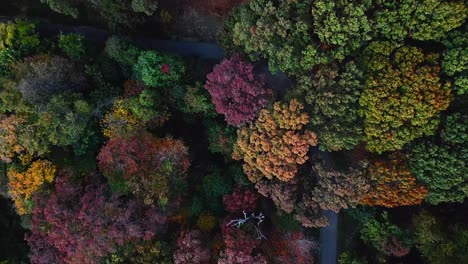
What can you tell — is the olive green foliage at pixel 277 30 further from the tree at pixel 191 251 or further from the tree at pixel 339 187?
the tree at pixel 191 251

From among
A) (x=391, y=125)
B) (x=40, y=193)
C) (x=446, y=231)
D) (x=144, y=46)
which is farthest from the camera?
(x=144, y=46)

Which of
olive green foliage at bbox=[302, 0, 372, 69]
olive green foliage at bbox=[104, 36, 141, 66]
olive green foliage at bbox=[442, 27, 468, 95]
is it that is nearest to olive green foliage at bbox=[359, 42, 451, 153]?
olive green foliage at bbox=[442, 27, 468, 95]

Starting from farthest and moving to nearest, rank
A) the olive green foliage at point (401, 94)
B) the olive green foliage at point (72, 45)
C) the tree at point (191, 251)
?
the olive green foliage at point (72, 45) → the tree at point (191, 251) → the olive green foliage at point (401, 94)

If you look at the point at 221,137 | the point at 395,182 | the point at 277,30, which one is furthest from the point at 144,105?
the point at 395,182

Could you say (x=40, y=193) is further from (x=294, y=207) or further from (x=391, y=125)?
(x=391, y=125)

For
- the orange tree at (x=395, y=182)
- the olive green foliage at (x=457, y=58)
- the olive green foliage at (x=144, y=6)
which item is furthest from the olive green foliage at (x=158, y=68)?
the olive green foliage at (x=457, y=58)

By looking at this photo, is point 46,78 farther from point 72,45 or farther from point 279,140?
point 279,140

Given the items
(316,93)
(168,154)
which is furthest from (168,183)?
(316,93)
